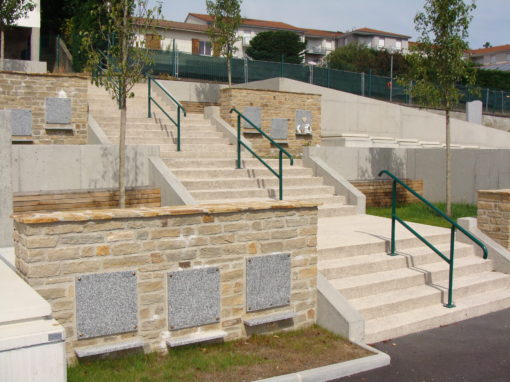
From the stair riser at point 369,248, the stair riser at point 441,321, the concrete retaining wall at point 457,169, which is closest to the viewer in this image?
the stair riser at point 441,321

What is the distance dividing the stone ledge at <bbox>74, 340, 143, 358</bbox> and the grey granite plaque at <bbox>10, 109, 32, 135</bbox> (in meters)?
8.10

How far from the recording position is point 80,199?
969 centimetres

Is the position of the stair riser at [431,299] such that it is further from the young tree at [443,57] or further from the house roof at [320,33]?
the house roof at [320,33]

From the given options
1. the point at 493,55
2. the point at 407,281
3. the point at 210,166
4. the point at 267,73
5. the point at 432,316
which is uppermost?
the point at 493,55

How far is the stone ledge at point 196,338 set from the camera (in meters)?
5.95

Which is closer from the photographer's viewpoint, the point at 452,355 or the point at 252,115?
the point at 452,355

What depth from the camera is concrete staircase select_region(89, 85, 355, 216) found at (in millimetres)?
11008

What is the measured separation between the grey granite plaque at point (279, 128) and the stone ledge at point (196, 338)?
960cm

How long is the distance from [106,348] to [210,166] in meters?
6.69

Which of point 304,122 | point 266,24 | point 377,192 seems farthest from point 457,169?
point 266,24

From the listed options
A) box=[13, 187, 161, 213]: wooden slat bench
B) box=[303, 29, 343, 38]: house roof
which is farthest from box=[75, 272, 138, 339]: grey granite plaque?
box=[303, 29, 343, 38]: house roof

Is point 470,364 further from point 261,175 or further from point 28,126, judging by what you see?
point 28,126

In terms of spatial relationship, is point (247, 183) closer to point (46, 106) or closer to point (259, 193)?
point (259, 193)

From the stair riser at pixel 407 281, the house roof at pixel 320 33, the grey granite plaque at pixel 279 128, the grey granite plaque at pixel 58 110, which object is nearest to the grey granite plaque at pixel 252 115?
the grey granite plaque at pixel 279 128
